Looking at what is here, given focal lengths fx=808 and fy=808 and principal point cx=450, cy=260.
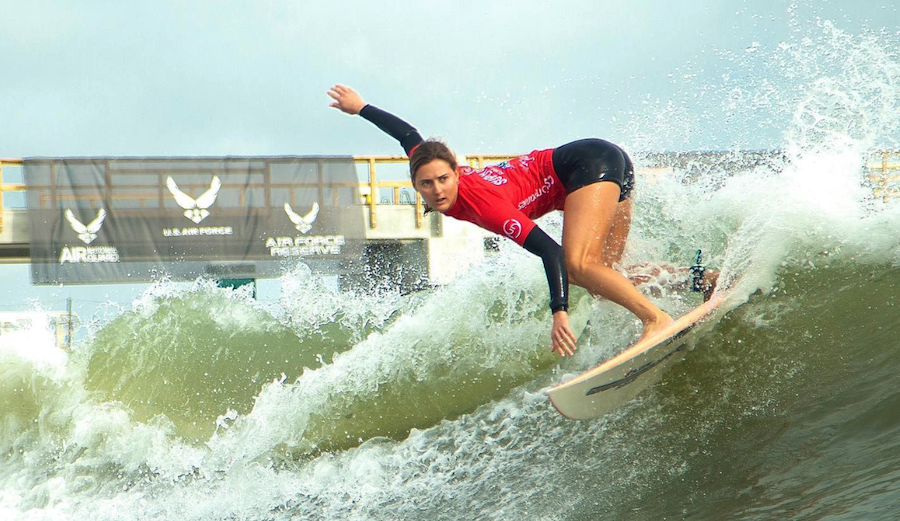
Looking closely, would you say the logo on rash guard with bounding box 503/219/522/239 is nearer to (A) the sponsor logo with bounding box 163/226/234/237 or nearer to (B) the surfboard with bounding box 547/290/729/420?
(B) the surfboard with bounding box 547/290/729/420

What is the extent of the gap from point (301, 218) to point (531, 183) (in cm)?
1261

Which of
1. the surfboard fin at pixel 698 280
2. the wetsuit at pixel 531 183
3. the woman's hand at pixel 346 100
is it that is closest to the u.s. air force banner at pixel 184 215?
the woman's hand at pixel 346 100

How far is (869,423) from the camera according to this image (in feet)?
9.17

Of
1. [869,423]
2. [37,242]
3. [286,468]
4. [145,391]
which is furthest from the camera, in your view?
[37,242]

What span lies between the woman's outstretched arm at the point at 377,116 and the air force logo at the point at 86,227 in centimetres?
1270

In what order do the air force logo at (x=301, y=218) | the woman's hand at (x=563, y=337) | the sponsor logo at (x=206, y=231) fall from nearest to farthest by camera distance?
the woman's hand at (x=563, y=337) < the sponsor logo at (x=206, y=231) < the air force logo at (x=301, y=218)

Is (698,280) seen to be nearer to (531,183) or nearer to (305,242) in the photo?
(531,183)

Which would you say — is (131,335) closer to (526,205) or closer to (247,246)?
(526,205)

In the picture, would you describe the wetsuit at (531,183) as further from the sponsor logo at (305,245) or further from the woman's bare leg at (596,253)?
the sponsor logo at (305,245)

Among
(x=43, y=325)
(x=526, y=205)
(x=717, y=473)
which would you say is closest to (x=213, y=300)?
(x=43, y=325)

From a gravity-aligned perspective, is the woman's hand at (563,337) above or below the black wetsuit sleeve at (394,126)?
below

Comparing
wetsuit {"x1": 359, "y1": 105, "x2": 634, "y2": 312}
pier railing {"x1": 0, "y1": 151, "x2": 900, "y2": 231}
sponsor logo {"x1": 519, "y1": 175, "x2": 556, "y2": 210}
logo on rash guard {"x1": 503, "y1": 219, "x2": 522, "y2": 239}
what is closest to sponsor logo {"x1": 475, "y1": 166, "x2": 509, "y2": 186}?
wetsuit {"x1": 359, "y1": 105, "x2": 634, "y2": 312}

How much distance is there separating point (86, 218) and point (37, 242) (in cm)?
95

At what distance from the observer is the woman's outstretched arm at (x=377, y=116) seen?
358 centimetres
